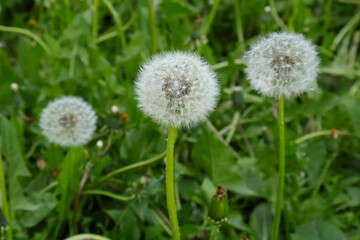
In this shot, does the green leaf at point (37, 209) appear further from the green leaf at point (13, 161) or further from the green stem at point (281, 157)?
the green stem at point (281, 157)

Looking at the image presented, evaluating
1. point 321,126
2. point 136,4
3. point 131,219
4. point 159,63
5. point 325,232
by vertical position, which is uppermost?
point 136,4

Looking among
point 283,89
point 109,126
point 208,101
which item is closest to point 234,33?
point 109,126

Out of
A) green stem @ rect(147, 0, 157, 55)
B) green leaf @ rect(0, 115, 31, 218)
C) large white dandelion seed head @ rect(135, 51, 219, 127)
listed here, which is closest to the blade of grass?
green leaf @ rect(0, 115, 31, 218)

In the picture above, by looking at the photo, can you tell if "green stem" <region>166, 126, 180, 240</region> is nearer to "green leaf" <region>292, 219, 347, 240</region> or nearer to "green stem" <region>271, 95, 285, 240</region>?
"green stem" <region>271, 95, 285, 240</region>

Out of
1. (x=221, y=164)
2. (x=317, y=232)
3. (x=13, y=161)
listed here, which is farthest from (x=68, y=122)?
(x=317, y=232)

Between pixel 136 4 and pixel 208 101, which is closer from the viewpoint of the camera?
pixel 208 101

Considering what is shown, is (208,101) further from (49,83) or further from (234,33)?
(234,33)

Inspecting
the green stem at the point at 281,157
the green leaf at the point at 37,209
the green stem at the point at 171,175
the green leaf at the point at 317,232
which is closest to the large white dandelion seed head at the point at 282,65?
the green stem at the point at 281,157

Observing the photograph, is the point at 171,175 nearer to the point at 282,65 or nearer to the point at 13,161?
the point at 282,65
